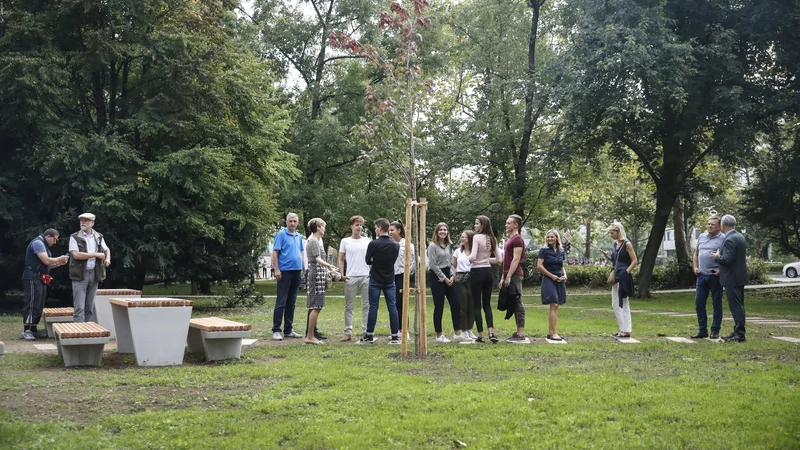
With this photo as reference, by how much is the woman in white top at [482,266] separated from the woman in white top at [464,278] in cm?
33

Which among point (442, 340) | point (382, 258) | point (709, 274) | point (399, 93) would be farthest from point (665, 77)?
point (382, 258)

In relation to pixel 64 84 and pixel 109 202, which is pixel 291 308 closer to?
pixel 109 202

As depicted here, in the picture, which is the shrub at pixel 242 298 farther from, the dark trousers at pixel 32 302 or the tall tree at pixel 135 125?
the dark trousers at pixel 32 302

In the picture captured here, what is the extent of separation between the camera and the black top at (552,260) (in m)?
11.4

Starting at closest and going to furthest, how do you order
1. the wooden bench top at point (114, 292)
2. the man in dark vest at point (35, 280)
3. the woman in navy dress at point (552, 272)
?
the woman in navy dress at point (552, 272) → the wooden bench top at point (114, 292) → the man in dark vest at point (35, 280)

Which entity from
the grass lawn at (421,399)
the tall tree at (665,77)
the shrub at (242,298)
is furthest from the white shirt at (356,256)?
the tall tree at (665,77)

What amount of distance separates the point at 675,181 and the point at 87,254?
20859mm

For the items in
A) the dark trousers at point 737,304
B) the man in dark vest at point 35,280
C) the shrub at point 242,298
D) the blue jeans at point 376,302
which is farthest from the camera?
the shrub at point 242,298

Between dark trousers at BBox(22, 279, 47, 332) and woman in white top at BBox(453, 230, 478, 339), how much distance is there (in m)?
7.46

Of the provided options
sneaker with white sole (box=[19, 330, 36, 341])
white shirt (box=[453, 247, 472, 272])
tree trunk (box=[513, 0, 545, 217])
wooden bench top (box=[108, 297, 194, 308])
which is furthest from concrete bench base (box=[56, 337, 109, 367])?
tree trunk (box=[513, 0, 545, 217])

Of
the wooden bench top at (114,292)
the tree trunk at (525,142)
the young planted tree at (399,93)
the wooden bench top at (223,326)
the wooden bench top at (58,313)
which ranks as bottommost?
the wooden bench top at (223,326)

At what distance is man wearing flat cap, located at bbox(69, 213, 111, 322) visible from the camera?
35.5 feet

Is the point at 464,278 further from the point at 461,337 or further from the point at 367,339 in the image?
the point at 367,339

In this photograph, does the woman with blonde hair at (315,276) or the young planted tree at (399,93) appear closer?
the young planted tree at (399,93)
